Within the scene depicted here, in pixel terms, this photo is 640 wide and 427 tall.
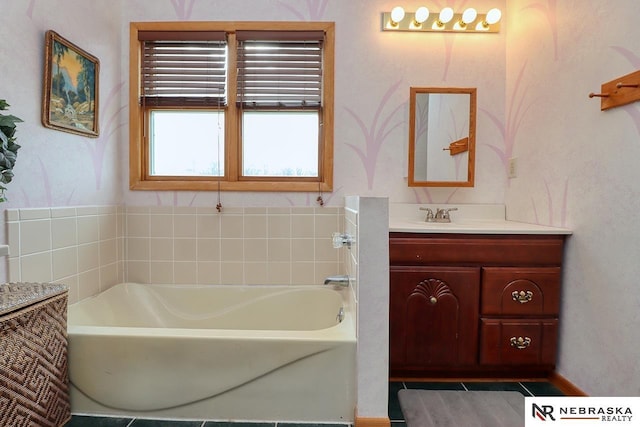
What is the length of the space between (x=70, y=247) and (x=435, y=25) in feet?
8.02

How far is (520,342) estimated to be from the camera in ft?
6.08

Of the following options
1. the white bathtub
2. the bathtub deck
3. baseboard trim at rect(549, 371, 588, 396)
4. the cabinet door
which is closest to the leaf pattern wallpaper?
baseboard trim at rect(549, 371, 588, 396)

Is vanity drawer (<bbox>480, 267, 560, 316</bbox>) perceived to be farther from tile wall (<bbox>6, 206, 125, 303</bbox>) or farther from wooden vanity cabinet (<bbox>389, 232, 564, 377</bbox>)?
tile wall (<bbox>6, 206, 125, 303</bbox>)

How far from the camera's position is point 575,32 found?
1.75 m

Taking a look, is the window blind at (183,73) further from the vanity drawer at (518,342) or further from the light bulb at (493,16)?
the vanity drawer at (518,342)

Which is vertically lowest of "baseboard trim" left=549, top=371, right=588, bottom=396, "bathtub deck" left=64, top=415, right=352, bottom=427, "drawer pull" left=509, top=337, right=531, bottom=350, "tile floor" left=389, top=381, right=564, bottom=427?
"tile floor" left=389, top=381, right=564, bottom=427

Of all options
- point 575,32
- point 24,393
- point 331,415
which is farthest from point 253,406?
point 575,32

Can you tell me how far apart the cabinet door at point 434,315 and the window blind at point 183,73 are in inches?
63.4

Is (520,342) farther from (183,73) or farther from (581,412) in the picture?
(183,73)

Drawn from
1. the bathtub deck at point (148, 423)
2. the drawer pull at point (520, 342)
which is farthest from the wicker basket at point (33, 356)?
the drawer pull at point (520, 342)

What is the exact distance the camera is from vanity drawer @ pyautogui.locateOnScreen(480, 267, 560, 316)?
1.84 metres

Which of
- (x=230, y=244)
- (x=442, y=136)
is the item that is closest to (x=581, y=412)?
(x=442, y=136)

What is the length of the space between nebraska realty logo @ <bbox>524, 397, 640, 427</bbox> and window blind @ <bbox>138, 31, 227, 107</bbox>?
2251mm

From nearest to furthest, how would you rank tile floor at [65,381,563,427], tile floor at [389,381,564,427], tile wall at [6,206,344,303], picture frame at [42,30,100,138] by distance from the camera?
tile floor at [65,381,563,427]
picture frame at [42,30,100,138]
tile floor at [389,381,564,427]
tile wall at [6,206,344,303]
